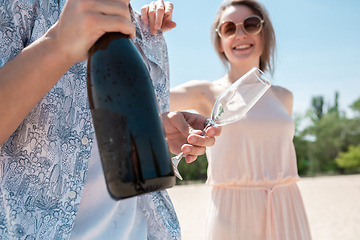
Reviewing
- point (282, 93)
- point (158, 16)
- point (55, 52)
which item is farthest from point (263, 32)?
point (55, 52)

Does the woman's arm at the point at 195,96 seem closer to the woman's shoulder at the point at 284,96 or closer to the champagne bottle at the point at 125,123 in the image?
the woman's shoulder at the point at 284,96

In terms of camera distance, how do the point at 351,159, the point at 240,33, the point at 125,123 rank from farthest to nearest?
1. the point at 351,159
2. the point at 240,33
3. the point at 125,123

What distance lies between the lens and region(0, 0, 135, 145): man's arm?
633 millimetres

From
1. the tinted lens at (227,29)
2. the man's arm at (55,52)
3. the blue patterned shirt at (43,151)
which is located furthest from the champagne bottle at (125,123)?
the tinted lens at (227,29)

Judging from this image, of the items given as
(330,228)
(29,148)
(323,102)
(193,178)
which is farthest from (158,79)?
(323,102)

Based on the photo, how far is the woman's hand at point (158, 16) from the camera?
147 centimetres

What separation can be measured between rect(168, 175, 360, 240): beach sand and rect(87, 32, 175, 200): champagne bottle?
35.4 ft

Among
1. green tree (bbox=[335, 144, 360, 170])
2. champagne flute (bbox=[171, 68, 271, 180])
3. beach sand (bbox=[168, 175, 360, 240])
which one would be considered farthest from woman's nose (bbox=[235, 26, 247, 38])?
green tree (bbox=[335, 144, 360, 170])

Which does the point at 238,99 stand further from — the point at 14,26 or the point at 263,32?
the point at 263,32

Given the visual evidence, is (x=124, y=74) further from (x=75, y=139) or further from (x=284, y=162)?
(x=284, y=162)

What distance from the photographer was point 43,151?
1.00 metres

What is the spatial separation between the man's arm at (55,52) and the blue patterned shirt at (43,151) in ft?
0.68

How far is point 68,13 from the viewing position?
653mm

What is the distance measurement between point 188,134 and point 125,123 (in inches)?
20.1
